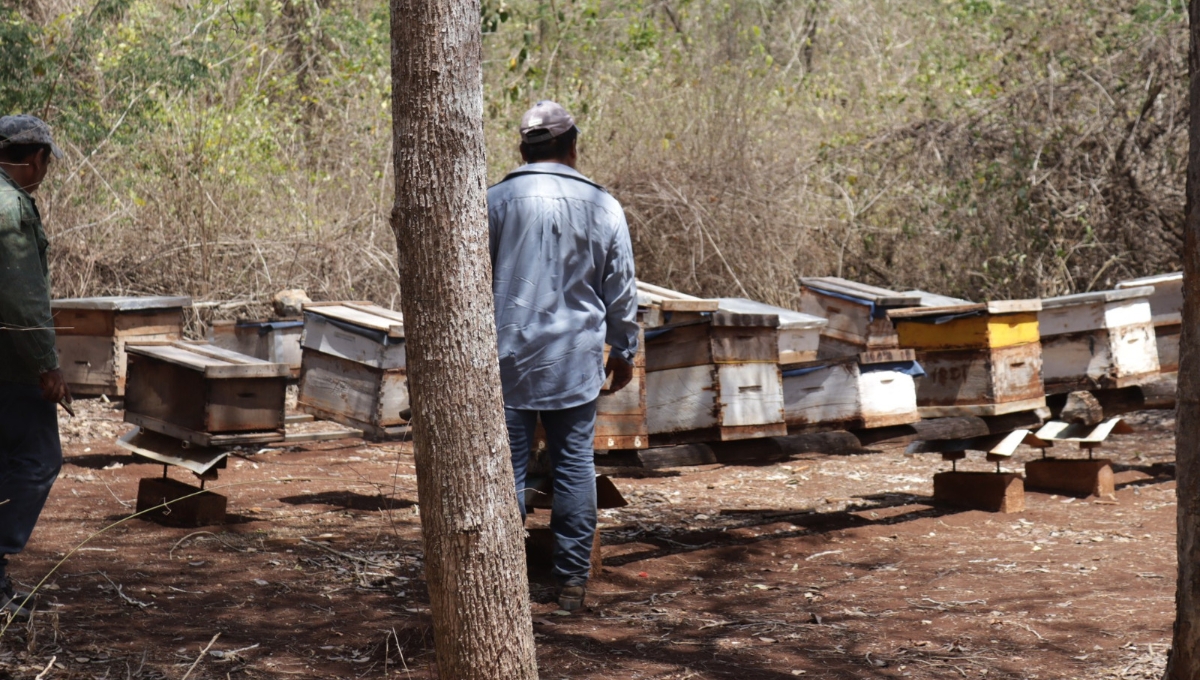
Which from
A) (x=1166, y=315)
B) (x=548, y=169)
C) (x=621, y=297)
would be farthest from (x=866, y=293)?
(x=548, y=169)

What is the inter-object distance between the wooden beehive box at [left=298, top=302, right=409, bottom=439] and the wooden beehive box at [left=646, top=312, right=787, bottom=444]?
62.5 inches

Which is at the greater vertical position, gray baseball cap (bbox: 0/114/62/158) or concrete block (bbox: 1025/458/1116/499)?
gray baseball cap (bbox: 0/114/62/158)

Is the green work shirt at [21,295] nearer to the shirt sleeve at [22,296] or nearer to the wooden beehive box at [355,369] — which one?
the shirt sleeve at [22,296]

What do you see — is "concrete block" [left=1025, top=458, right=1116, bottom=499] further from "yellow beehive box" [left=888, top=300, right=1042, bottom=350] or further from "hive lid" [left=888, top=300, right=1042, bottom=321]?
"hive lid" [left=888, top=300, right=1042, bottom=321]

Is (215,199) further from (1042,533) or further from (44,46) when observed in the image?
(1042,533)

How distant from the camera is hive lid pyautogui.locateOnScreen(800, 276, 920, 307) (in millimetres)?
7113

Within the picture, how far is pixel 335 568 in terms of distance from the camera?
5.36 meters

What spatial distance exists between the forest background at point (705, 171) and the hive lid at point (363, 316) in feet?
13.1

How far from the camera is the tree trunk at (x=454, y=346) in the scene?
278 cm

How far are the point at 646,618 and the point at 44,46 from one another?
987 cm

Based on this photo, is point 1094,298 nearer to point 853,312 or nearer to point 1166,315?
point 1166,315

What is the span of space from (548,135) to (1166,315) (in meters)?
4.87

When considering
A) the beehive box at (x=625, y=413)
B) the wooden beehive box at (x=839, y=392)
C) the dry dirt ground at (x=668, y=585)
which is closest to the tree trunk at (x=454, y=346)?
the dry dirt ground at (x=668, y=585)

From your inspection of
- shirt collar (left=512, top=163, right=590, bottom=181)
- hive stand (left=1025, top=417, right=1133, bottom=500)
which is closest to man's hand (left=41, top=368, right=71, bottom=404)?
shirt collar (left=512, top=163, right=590, bottom=181)
